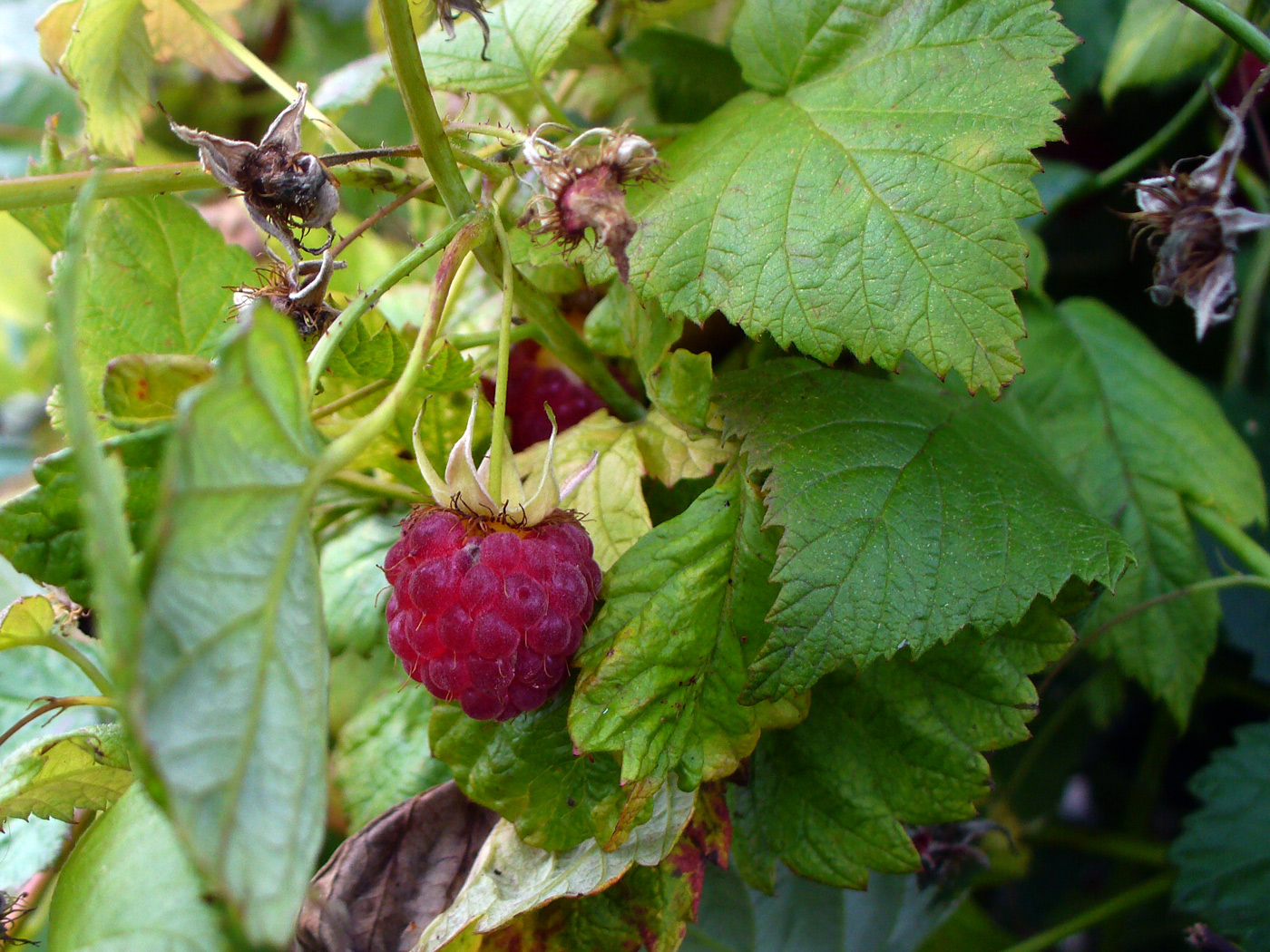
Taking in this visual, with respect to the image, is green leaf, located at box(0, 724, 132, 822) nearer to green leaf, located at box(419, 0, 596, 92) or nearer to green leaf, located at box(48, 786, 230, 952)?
green leaf, located at box(48, 786, 230, 952)

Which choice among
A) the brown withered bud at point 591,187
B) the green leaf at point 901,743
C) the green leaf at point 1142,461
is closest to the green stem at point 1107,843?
the green leaf at point 1142,461

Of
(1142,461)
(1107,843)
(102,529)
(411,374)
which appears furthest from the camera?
(1107,843)

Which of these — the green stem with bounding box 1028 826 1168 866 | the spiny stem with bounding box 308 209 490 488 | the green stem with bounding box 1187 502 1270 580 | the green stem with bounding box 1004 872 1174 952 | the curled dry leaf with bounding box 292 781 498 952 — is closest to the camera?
the spiny stem with bounding box 308 209 490 488

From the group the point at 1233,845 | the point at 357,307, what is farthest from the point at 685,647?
the point at 1233,845

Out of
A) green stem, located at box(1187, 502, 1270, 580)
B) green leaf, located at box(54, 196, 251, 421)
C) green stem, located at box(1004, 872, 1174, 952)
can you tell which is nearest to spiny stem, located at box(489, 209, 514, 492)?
green leaf, located at box(54, 196, 251, 421)

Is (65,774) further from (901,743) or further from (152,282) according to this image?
(901,743)

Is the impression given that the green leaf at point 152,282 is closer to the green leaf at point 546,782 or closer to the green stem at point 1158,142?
the green leaf at point 546,782
